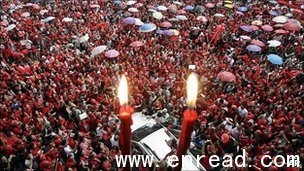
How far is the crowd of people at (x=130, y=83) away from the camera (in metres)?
9.01

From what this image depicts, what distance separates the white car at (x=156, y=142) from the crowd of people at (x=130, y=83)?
707 mm

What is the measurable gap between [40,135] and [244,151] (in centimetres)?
674

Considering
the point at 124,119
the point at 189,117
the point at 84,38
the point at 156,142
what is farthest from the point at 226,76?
the point at 124,119

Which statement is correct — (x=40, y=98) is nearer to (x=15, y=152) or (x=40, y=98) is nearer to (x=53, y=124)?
(x=53, y=124)

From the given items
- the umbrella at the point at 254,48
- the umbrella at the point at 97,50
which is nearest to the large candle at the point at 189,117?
the umbrella at the point at 97,50

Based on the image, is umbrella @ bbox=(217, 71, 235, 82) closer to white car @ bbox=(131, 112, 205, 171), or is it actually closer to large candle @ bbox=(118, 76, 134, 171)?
white car @ bbox=(131, 112, 205, 171)

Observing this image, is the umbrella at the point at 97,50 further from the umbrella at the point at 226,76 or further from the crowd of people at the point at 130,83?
the umbrella at the point at 226,76

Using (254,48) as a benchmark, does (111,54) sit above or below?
above

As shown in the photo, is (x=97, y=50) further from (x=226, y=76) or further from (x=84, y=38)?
(x=226, y=76)

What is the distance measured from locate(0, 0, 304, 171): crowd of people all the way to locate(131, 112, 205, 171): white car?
27.8 inches

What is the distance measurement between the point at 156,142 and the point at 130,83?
428 cm

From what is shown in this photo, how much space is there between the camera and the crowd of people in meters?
9.01

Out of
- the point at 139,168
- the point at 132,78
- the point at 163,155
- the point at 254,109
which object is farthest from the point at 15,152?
the point at 254,109

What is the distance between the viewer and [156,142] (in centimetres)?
850
